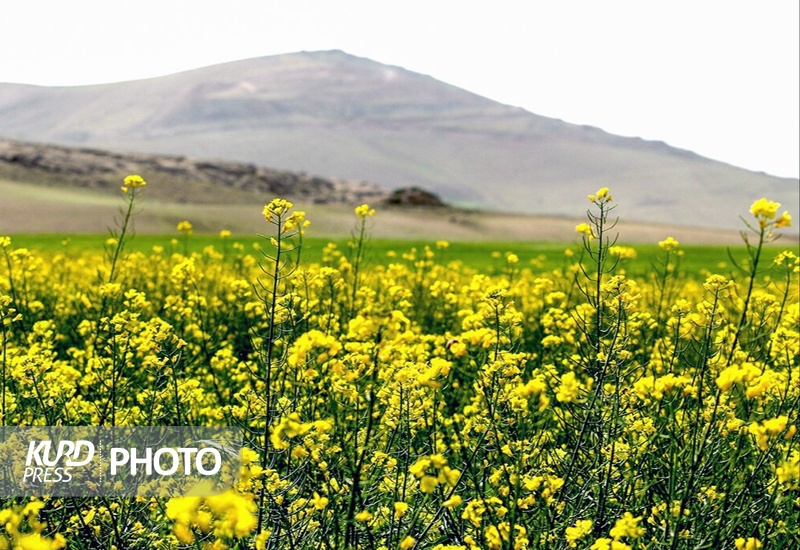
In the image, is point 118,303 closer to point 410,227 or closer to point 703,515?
point 703,515

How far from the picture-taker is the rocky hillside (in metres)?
67.0

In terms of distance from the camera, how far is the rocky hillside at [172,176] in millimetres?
67000

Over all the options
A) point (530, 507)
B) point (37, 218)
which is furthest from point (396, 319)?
point (37, 218)

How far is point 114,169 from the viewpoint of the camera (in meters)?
76.8

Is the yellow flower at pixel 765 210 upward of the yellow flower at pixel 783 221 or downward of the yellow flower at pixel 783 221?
upward

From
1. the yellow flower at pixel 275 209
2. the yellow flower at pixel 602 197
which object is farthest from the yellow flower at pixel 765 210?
the yellow flower at pixel 275 209

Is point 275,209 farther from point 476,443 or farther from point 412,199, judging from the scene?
point 412,199

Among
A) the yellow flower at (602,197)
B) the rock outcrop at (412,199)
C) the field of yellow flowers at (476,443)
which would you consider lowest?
the field of yellow flowers at (476,443)

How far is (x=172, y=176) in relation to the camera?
7538 centimetres

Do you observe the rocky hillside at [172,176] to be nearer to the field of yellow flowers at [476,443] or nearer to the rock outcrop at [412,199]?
the rock outcrop at [412,199]

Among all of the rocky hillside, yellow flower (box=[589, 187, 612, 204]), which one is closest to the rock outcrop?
the rocky hillside

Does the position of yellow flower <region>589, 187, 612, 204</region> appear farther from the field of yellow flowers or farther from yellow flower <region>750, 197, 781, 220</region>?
yellow flower <region>750, 197, 781, 220</region>

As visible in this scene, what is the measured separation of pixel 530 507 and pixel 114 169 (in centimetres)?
7919

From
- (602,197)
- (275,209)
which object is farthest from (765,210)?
(275,209)
